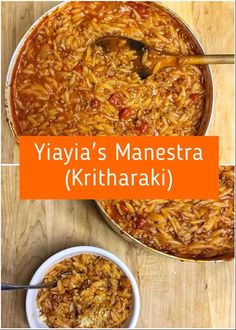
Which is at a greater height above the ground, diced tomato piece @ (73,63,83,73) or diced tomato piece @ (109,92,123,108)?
diced tomato piece @ (73,63,83,73)

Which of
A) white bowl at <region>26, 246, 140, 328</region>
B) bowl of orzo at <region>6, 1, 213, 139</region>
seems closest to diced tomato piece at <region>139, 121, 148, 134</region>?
bowl of orzo at <region>6, 1, 213, 139</region>

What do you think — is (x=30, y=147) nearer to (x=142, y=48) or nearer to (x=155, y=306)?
(x=142, y=48)

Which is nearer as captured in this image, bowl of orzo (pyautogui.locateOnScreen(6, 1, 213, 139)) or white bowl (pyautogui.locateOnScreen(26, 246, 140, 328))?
white bowl (pyautogui.locateOnScreen(26, 246, 140, 328))

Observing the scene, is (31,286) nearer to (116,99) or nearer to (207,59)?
(116,99)

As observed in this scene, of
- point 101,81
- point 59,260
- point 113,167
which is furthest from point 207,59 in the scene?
point 59,260

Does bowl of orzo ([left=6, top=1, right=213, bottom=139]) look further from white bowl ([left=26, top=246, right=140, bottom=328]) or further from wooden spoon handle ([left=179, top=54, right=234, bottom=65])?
white bowl ([left=26, top=246, right=140, bottom=328])

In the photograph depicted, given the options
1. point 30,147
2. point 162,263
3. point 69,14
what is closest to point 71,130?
point 30,147

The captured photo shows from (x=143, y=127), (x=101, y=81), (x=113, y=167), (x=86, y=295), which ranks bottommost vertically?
(x=86, y=295)
